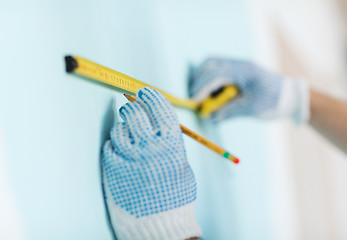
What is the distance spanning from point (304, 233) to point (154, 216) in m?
1.30

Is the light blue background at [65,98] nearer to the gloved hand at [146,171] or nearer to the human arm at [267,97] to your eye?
the gloved hand at [146,171]

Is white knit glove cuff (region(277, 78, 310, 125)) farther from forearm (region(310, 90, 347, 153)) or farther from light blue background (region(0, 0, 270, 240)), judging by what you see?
light blue background (region(0, 0, 270, 240))

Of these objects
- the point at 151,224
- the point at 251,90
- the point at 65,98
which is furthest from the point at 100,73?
the point at 251,90

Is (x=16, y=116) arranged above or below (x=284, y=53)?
below

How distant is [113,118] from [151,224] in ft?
0.51

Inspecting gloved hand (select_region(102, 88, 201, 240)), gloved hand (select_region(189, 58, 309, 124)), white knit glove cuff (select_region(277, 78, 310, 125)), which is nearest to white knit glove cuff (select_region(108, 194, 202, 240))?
gloved hand (select_region(102, 88, 201, 240))

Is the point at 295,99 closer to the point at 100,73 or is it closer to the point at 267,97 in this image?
the point at 267,97

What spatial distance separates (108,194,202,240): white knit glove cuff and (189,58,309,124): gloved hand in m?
0.44

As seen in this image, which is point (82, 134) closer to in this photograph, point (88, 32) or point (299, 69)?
point (88, 32)

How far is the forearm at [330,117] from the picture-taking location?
A: 879 mm

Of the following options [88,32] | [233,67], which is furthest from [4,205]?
[233,67]

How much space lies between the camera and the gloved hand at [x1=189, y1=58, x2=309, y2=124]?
0.85 metres

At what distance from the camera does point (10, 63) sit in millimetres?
347

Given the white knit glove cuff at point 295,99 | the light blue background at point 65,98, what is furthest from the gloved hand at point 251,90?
the light blue background at point 65,98
